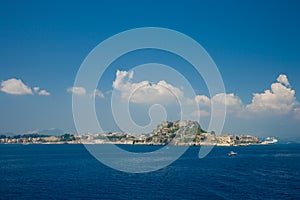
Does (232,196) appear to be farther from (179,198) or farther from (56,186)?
(56,186)

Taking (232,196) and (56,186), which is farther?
(56,186)

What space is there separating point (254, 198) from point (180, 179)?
26797 mm

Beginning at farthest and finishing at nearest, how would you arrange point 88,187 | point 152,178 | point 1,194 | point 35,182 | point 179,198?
1. point 152,178
2. point 35,182
3. point 88,187
4. point 1,194
5. point 179,198

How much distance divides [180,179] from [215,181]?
9534 mm

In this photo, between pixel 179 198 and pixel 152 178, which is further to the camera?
pixel 152 178

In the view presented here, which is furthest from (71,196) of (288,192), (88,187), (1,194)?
(288,192)

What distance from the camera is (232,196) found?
205ft

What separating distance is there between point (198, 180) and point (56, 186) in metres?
36.6

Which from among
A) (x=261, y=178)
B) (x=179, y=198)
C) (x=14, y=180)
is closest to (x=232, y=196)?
(x=179, y=198)

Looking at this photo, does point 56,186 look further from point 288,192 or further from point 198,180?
point 288,192

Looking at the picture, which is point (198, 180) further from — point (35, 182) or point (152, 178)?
point (35, 182)

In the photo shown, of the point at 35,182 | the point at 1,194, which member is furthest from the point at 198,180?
the point at 1,194

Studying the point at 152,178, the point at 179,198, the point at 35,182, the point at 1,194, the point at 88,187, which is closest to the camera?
the point at 179,198

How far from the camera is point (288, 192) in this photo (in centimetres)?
6688
